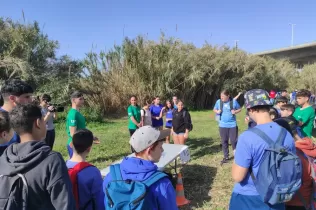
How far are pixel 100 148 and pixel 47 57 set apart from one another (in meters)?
10.5

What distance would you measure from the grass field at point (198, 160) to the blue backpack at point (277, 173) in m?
2.28

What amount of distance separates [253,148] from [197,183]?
A: 3.35 metres

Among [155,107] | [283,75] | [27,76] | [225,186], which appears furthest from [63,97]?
[283,75]

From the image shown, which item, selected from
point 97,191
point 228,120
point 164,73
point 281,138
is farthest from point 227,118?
point 164,73

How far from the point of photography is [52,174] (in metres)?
1.65

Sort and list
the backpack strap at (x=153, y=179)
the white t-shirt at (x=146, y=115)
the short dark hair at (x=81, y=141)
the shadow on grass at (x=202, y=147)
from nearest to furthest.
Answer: the backpack strap at (x=153, y=179), the short dark hair at (x=81, y=141), the white t-shirt at (x=146, y=115), the shadow on grass at (x=202, y=147)

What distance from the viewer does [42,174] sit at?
5.39ft

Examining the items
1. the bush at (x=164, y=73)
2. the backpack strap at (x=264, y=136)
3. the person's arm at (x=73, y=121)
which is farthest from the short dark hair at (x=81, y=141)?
the bush at (x=164, y=73)

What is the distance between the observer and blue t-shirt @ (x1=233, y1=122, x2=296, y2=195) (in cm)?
218

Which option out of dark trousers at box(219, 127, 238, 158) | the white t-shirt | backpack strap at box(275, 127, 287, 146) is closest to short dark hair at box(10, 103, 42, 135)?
backpack strap at box(275, 127, 287, 146)

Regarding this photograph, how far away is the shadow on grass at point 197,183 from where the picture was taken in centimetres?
459

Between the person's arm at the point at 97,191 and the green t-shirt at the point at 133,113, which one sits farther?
the green t-shirt at the point at 133,113

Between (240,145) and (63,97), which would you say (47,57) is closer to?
(63,97)

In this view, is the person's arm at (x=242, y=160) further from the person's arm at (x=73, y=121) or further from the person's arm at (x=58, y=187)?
the person's arm at (x=73, y=121)
